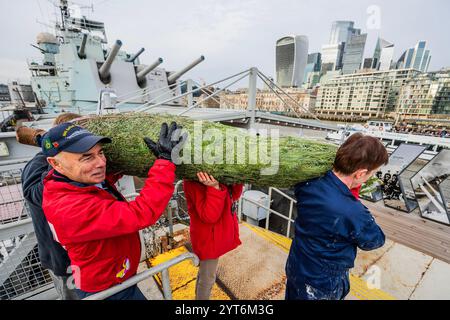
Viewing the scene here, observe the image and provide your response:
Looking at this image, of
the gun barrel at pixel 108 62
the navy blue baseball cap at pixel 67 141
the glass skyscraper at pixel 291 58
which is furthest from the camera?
the glass skyscraper at pixel 291 58

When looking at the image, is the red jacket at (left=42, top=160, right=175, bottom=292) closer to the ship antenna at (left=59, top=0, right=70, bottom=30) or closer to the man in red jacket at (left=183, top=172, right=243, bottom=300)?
the man in red jacket at (left=183, top=172, right=243, bottom=300)

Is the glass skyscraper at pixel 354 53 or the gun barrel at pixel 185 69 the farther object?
the glass skyscraper at pixel 354 53

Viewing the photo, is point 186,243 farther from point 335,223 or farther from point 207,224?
point 335,223

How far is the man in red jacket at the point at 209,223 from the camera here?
1652mm

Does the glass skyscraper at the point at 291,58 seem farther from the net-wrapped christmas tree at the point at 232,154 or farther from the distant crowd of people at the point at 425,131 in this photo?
the net-wrapped christmas tree at the point at 232,154

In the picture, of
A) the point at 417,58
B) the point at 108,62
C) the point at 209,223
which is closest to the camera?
the point at 209,223

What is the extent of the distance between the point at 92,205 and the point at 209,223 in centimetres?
98

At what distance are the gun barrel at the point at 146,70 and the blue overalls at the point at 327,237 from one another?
12047mm

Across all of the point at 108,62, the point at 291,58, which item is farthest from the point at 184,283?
the point at 291,58

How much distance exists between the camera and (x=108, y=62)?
419 inches

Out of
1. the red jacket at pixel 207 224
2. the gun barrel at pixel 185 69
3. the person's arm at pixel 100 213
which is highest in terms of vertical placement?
the gun barrel at pixel 185 69

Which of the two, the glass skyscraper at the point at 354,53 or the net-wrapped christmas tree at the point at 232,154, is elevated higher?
the glass skyscraper at the point at 354,53

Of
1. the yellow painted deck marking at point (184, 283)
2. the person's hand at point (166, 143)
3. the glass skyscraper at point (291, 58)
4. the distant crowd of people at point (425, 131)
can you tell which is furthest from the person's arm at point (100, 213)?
the glass skyscraper at point (291, 58)

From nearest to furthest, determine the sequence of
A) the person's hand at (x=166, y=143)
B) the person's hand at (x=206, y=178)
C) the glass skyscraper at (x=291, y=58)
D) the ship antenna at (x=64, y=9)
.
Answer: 1. the person's hand at (x=166, y=143)
2. the person's hand at (x=206, y=178)
3. the ship antenna at (x=64, y=9)
4. the glass skyscraper at (x=291, y=58)
